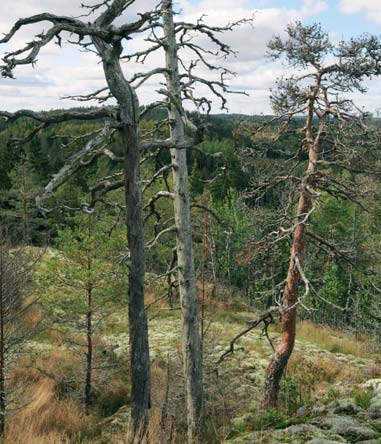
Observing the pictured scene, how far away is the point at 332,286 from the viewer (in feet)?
92.2

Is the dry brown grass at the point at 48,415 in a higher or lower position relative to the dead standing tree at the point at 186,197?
lower

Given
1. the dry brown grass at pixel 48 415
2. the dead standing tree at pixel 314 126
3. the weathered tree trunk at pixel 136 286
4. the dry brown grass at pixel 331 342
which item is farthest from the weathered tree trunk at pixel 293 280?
the dry brown grass at pixel 331 342

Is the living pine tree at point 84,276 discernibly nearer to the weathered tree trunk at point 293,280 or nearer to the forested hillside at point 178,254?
the forested hillside at point 178,254

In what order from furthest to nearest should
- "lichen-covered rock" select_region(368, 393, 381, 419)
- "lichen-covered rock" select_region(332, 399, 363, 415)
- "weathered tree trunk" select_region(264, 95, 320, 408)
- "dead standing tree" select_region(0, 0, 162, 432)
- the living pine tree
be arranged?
the living pine tree, "weathered tree trunk" select_region(264, 95, 320, 408), "lichen-covered rock" select_region(332, 399, 363, 415), "lichen-covered rock" select_region(368, 393, 381, 419), "dead standing tree" select_region(0, 0, 162, 432)

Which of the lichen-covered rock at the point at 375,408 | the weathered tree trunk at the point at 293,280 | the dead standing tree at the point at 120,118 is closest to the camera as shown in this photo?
the dead standing tree at the point at 120,118

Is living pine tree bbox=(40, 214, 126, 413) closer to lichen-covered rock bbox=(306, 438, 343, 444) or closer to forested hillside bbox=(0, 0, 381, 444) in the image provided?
forested hillside bbox=(0, 0, 381, 444)

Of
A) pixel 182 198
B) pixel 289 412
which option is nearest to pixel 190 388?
pixel 289 412

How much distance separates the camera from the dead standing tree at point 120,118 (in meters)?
4.06

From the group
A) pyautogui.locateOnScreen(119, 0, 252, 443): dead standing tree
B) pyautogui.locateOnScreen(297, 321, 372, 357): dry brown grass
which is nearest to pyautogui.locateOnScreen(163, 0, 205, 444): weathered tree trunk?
pyautogui.locateOnScreen(119, 0, 252, 443): dead standing tree

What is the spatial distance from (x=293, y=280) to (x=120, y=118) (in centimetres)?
560

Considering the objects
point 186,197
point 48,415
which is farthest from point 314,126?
point 48,415

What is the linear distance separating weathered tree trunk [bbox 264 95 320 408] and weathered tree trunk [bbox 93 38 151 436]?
4192 millimetres

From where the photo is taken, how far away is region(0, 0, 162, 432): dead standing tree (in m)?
4.06

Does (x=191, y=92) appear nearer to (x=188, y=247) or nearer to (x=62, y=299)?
(x=188, y=247)
